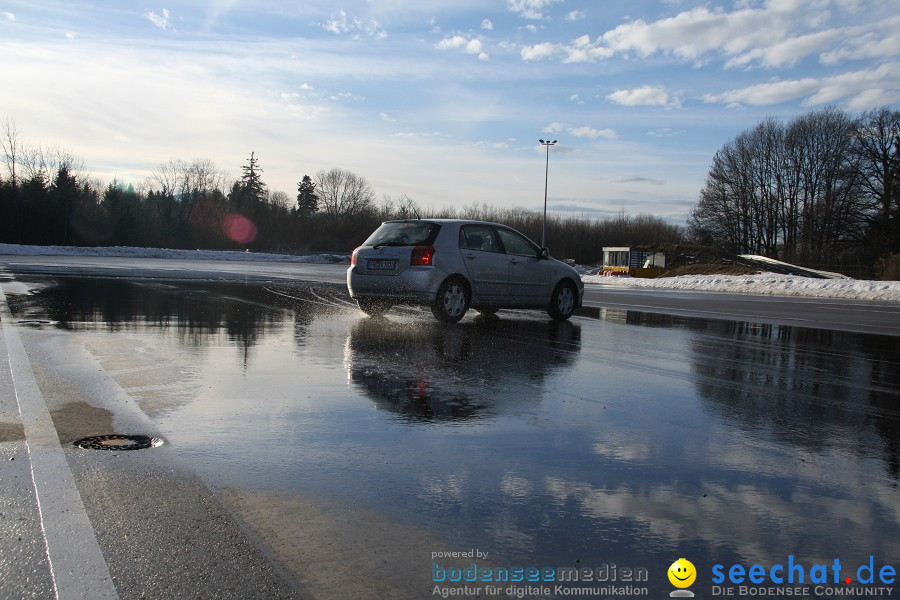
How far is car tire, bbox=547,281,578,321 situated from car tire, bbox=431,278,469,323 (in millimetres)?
1980

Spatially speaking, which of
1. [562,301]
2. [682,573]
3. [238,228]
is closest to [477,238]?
[562,301]

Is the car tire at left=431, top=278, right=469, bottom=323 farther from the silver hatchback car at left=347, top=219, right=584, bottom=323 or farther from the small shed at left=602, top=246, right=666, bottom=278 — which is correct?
the small shed at left=602, top=246, right=666, bottom=278

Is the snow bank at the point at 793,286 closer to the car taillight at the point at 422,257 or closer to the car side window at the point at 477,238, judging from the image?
the car side window at the point at 477,238

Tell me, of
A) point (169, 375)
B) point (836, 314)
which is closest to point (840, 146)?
point (836, 314)

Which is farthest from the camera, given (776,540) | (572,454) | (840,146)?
(840,146)

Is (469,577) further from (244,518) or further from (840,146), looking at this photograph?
(840,146)

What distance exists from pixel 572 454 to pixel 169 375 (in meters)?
4.04

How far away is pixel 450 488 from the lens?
3836 mm

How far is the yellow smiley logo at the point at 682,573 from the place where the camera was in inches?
113

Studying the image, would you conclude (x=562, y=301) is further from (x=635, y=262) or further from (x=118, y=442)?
(x=635, y=262)

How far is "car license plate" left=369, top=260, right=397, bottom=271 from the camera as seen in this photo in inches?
464

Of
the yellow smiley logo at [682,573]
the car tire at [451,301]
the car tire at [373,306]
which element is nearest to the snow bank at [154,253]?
the car tire at [373,306]

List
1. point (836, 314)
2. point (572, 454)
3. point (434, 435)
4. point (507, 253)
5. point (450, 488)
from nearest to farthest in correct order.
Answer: point (450, 488), point (572, 454), point (434, 435), point (507, 253), point (836, 314)

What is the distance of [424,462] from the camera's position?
4.28 metres
